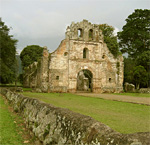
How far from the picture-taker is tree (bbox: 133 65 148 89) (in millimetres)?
30281

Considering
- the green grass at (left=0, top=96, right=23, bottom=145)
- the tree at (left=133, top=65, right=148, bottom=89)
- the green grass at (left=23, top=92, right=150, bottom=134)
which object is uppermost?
the tree at (left=133, top=65, right=148, bottom=89)

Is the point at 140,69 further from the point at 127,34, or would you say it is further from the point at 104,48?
the point at 127,34

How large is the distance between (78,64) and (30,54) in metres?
33.3

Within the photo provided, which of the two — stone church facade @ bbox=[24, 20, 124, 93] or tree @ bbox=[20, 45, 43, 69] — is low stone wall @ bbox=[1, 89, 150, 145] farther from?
tree @ bbox=[20, 45, 43, 69]

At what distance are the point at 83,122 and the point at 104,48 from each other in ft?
83.9

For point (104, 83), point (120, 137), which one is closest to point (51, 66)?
point (104, 83)

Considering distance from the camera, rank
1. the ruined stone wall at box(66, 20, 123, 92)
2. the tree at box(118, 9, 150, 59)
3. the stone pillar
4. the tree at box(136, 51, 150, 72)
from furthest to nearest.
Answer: the tree at box(118, 9, 150, 59) → the tree at box(136, 51, 150, 72) → the ruined stone wall at box(66, 20, 123, 92) → the stone pillar

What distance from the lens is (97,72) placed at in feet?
90.0

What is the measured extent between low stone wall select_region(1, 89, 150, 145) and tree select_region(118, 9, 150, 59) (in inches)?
1472

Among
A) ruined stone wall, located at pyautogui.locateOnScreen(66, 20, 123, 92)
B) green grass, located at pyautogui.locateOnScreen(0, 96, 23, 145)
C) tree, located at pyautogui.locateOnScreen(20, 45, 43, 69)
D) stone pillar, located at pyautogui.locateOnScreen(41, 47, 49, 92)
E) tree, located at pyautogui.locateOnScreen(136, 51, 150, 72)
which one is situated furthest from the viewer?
tree, located at pyautogui.locateOnScreen(20, 45, 43, 69)

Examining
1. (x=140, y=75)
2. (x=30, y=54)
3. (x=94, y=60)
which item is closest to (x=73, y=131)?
(x=94, y=60)

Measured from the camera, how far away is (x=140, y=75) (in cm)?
3056

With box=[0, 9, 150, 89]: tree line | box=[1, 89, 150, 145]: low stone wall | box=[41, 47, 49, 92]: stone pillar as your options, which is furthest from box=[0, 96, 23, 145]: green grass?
box=[0, 9, 150, 89]: tree line

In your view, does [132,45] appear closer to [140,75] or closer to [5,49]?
[140,75]
